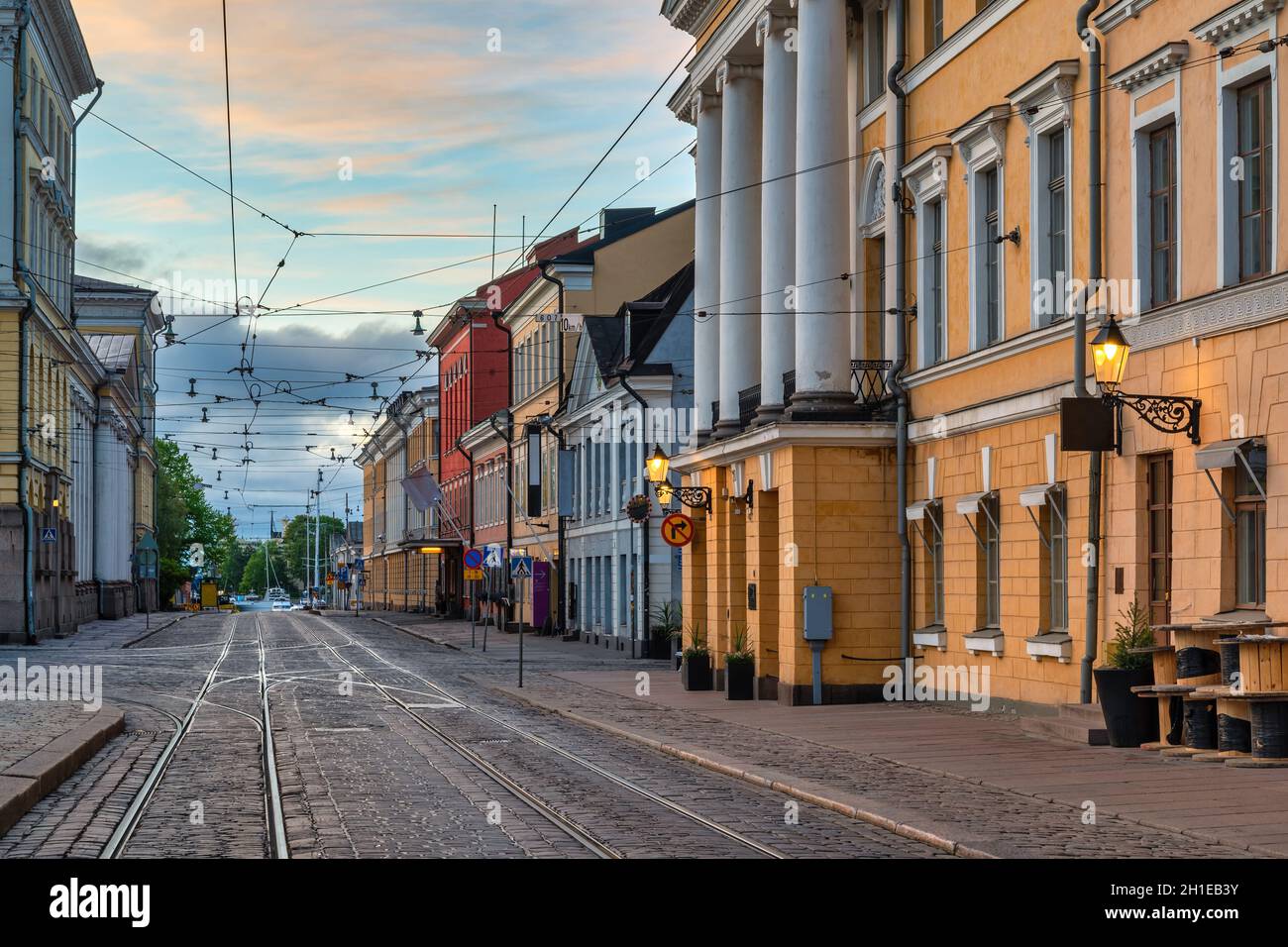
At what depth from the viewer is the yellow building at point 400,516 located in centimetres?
9481

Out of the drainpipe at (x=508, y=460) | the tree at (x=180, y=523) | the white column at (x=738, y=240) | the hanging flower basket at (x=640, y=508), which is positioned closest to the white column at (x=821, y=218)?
the white column at (x=738, y=240)

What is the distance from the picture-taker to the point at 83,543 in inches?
2687

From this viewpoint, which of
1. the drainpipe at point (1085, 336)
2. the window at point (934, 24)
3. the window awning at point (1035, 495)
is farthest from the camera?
the window at point (934, 24)

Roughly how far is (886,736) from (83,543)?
53407mm

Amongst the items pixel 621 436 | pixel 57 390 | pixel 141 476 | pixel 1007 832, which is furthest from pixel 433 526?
pixel 1007 832

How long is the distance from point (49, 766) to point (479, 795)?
391 cm

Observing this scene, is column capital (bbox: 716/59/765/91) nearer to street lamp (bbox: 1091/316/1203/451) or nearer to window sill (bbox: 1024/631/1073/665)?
window sill (bbox: 1024/631/1073/665)

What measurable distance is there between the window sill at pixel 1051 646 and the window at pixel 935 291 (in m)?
5.44

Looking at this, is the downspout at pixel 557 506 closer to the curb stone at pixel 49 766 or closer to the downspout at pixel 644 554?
the downspout at pixel 644 554

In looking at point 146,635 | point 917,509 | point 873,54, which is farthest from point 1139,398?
point 146,635

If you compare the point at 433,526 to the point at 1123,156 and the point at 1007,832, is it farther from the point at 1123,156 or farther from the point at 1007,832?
the point at 1007,832

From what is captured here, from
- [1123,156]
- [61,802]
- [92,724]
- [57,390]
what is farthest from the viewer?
[57,390]

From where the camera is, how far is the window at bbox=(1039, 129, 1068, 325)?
2125 centimetres

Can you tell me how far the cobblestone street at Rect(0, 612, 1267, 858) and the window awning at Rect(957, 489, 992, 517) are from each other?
4.19 meters
